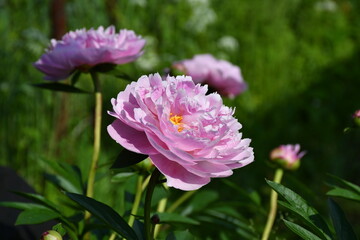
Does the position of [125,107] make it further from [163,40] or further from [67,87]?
[163,40]

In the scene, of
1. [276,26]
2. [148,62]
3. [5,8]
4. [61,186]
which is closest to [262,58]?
[276,26]

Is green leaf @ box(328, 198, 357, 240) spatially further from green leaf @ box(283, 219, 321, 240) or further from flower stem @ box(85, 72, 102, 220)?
flower stem @ box(85, 72, 102, 220)

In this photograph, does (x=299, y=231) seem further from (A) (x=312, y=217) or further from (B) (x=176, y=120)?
(B) (x=176, y=120)

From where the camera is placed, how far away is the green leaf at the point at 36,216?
821 millimetres

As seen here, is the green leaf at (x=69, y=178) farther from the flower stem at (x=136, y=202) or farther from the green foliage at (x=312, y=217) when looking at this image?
the green foliage at (x=312, y=217)

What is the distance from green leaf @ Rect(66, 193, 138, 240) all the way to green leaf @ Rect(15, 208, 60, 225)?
24cm

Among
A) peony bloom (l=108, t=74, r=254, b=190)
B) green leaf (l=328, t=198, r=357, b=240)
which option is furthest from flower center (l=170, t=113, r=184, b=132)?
green leaf (l=328, t=198, r=357, b=240)

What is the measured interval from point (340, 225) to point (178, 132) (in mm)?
244

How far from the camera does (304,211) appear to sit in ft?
2.17

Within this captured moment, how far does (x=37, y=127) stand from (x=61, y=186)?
1.34 metres

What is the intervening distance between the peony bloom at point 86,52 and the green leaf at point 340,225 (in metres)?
0.41

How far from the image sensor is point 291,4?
4.50 metres

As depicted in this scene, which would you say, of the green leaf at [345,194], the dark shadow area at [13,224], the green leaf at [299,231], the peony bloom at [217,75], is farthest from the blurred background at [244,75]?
the green leaf at [299,231]

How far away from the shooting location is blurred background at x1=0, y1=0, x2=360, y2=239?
2.29 m
